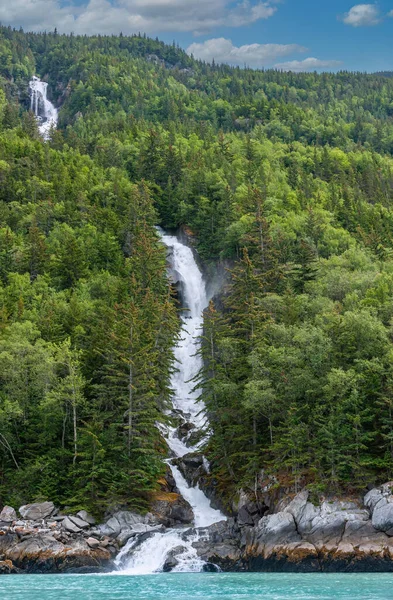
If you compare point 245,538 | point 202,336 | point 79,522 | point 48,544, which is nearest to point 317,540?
point 245,538

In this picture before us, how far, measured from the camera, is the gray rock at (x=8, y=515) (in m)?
62.6

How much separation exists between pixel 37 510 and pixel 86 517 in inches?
166

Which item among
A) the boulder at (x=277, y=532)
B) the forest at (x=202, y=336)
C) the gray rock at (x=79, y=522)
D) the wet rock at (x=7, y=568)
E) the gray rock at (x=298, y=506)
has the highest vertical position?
the forest at (x=202, y=336)

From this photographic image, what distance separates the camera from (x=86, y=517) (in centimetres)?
6412

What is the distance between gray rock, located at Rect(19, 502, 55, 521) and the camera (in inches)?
2495

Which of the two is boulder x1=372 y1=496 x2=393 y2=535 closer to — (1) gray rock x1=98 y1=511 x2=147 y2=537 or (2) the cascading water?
(2) the cascading water

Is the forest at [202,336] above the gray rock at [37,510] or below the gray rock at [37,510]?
above

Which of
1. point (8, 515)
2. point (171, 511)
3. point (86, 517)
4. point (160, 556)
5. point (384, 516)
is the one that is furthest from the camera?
point (171, 511)

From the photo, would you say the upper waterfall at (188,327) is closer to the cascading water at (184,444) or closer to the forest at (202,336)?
the cascading water at (184,444)

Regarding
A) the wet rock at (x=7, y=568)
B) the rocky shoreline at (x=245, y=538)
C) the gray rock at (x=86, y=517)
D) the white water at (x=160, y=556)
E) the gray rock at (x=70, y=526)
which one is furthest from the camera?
the gray rock at (x=86, y=517)

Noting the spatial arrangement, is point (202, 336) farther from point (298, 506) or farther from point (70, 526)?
point (70, 526)

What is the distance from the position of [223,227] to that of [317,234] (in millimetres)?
13939

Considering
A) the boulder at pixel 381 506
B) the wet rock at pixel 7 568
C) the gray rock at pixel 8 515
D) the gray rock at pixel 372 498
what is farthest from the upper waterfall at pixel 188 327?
the boulder at pixel 381 506

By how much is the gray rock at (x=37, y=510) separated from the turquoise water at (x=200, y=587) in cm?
776
